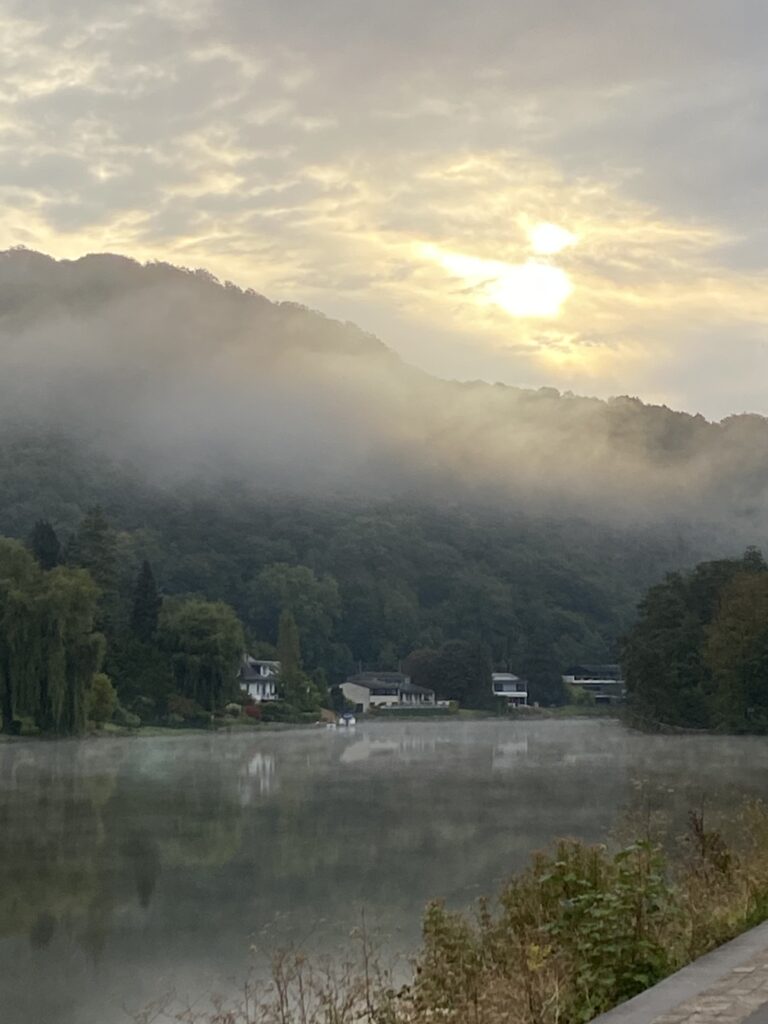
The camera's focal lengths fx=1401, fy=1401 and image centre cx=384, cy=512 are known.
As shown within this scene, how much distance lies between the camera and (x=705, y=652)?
79.8m

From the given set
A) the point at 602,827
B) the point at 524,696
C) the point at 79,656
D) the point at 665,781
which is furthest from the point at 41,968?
the point at 524,696

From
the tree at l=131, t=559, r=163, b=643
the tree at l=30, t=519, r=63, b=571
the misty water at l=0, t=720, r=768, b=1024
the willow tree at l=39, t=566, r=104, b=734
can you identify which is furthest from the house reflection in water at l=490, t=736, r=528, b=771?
the tree at l=30, t=519, r=63, b=571

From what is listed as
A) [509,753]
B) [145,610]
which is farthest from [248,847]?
[145,610]

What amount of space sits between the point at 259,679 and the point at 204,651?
127 feet

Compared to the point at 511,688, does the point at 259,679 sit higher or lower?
higher

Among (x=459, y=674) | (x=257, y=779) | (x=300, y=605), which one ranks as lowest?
(x=459, y=674)

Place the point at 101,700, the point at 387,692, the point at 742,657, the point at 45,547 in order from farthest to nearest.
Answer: the point at 387,692, the point at 45,547, the point at 101,700, the point at 742,657

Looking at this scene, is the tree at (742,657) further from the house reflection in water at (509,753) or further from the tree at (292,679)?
the tree at (292,679)

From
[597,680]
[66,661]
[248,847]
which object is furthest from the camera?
[597,680]

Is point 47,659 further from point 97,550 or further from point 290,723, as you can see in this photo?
point 290,723

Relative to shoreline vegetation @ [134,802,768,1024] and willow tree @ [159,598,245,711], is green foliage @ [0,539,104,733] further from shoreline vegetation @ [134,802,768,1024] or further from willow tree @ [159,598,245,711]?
shoreline vegetation @ [134,802,768,1024]

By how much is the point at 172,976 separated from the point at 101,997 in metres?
0.84

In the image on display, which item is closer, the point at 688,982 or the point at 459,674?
the point at 688,982

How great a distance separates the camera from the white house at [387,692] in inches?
5999
